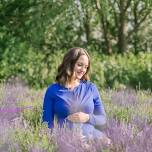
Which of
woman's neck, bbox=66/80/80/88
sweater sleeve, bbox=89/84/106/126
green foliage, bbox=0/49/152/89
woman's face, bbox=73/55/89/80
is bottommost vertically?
green foliage, bbox=0/49/152/89

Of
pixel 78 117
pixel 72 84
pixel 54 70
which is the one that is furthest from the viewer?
pixel 54 70

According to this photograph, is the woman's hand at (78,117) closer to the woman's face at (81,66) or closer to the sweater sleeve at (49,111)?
the sweater sleeve at (49,111)

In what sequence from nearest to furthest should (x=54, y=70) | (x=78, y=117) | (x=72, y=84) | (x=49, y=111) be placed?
(x=78, y=117)
(x=49, y=111)
(x=72, y=84)
(x=54, y=70)

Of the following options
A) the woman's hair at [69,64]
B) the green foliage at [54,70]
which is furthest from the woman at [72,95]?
the green foliage at [54,70]

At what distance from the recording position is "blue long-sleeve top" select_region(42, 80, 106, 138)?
16.9ft

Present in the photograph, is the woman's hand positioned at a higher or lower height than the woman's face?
lower

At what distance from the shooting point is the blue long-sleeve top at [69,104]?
5.16 m

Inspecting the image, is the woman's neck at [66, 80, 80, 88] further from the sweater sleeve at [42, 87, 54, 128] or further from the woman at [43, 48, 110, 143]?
the sweater sleeve at [42, 87, 54, 128]

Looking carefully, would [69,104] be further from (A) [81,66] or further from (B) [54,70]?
(B) [54,70]

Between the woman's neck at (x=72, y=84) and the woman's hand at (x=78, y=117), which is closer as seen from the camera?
the woman's hand at (x=78, y=117)

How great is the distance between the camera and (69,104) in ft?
17.0

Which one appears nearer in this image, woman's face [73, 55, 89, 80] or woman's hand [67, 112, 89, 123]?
woman's hand [67, 112, 89, 123]

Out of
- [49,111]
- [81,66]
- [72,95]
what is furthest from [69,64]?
[49,111]

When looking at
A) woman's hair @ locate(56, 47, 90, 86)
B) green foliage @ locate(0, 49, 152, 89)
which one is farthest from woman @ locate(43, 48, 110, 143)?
green foliage @ locate(0, 49, 152, 89)
